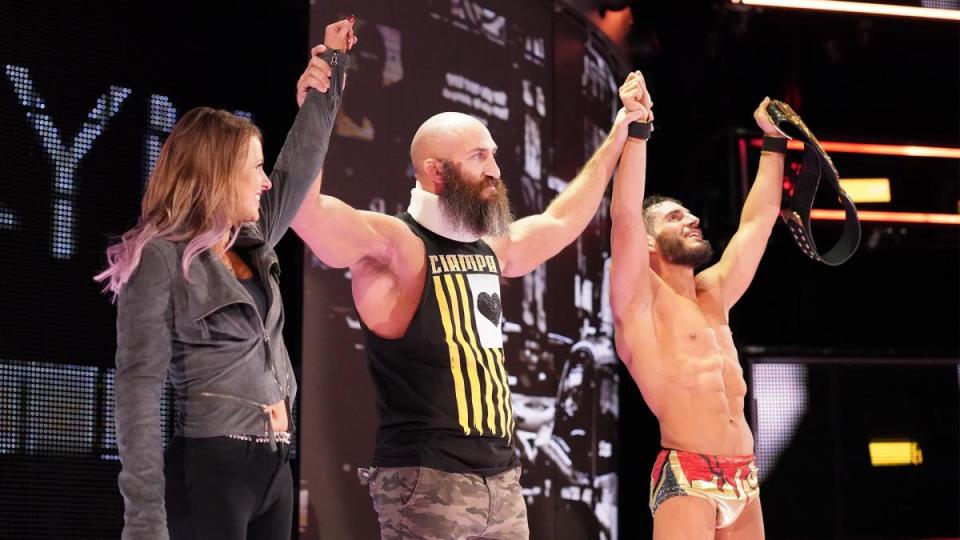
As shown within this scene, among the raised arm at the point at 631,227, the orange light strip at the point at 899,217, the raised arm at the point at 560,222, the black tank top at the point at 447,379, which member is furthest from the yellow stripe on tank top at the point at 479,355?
the orange light strip at the point at 899,217

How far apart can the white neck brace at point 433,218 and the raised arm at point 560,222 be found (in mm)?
163

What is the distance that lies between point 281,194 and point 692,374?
1.81 m

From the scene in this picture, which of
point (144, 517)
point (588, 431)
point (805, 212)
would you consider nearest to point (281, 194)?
point (144, 517)

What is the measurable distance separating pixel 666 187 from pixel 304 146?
4088 mm

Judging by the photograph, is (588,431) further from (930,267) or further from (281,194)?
→ (281,194)

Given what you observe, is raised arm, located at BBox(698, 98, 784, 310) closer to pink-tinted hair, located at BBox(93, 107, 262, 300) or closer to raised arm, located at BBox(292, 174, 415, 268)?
raised arm, located at BBox(292, 174, 415, 268)

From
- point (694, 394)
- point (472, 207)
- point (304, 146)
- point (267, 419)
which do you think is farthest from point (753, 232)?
point (267, 419)

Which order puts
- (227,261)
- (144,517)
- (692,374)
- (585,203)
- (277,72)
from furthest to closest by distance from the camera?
1. (277,72)
2. (692,374)
3. (585,203)
4. (227,261)
5. (144,517)

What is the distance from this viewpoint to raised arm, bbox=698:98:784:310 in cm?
409

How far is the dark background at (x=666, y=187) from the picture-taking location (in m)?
3.66

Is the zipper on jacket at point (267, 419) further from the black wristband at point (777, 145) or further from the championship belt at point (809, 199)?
the black wristband at point (777, 145)

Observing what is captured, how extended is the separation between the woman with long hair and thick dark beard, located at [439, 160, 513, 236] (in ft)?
2.66

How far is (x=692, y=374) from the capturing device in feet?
12.1

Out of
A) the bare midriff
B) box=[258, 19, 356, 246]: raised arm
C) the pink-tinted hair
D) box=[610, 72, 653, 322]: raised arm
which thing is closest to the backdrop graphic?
box=[610, 72, 653, 322]: raised arm
